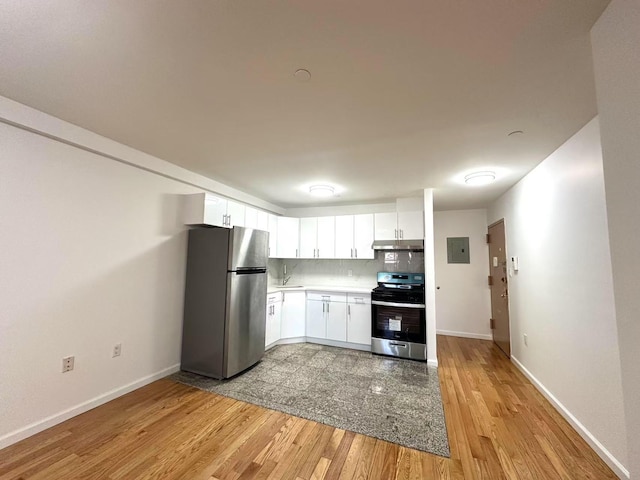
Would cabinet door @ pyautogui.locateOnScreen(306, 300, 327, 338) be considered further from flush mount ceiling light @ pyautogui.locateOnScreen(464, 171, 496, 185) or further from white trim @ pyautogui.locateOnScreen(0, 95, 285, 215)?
flush mount ceiling light @ pyautogui.locateOnScreen(464, 171, 496, 185)

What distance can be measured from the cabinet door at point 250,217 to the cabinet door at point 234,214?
3.3 inches

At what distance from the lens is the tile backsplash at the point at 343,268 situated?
4.41 m

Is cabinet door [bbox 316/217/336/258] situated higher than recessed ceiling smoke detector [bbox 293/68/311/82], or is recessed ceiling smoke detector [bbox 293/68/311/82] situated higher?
recessed ceiling smoke detector [bbox 293/68/311/82]

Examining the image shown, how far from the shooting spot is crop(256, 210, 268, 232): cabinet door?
4.05m

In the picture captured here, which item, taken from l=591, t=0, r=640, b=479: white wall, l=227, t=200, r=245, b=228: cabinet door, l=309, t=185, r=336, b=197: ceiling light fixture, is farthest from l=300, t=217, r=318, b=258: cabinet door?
l=591, t=0, r=640, b=479: white wall

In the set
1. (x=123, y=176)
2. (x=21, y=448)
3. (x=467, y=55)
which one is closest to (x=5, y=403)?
(x=21, y=448)

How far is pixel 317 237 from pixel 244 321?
2101 millimetres

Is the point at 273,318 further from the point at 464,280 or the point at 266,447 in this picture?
the point at 464,280

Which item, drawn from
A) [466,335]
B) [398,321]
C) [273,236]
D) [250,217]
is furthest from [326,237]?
[466,335]

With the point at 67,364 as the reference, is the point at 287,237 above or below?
above

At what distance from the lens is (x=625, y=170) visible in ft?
3.26

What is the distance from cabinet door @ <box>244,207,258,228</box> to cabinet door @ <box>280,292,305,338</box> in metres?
1.26

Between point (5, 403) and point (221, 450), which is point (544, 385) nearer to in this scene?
point (221, 450)

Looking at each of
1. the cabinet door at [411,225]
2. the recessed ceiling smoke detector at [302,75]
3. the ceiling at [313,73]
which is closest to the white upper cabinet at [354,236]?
the cabinet door at [411,225]
